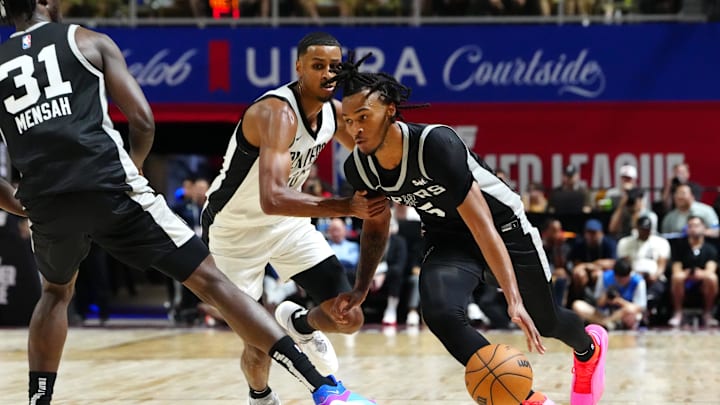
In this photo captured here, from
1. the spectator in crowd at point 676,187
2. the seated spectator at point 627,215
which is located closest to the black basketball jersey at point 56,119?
the seated spectator at point 627,215

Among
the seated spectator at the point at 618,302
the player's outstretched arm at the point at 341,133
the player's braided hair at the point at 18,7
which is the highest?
the player's braided hair at the point at 18,7

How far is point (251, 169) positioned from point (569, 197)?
28.0ft

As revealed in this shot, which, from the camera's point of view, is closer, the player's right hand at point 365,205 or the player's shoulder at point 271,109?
the player's right hand at point 365,205

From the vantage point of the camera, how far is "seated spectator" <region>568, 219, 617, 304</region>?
12797mm

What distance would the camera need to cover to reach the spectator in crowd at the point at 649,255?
41.7 feet

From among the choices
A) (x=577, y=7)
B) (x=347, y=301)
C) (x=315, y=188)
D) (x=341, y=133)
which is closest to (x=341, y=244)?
(x=315, y=188)

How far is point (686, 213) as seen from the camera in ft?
43.3

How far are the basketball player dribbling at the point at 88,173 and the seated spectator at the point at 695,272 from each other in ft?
29.0

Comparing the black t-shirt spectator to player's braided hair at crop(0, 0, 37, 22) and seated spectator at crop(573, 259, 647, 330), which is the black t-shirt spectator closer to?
seated spectator at crop(573, 259, 647, 330)

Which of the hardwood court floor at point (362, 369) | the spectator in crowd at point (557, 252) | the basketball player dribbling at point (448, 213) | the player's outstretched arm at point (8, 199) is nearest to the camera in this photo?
the basketball player dribbling at point (448, 213)

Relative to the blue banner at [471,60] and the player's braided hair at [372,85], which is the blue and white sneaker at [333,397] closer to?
the player's braided hair at [372,85]

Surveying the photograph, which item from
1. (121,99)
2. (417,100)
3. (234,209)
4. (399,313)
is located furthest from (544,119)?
(121,99)

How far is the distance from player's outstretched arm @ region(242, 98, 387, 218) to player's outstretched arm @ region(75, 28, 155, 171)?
2.05 feet

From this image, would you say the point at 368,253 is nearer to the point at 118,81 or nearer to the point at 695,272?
the point at 118,81
